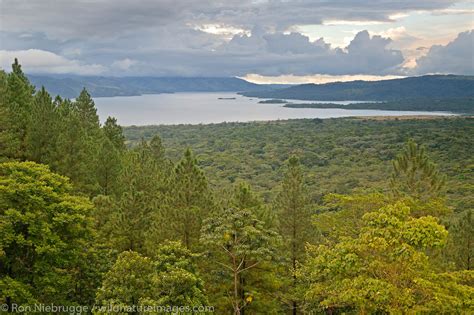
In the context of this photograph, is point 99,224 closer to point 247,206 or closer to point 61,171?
point 61,171

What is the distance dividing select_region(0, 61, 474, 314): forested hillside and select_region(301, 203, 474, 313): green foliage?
0.16ft

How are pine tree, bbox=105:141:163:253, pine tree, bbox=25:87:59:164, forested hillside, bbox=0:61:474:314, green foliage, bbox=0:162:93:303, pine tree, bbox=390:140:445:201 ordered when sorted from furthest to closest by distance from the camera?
pine tree, bbox=390:140:445:201 → pine tree, bbox=25:87:59:164 → pine tree, bbox=105:141:163:253 → green foliage, bbox=0:162:93:303 → forested hillside, bbox=0:61:474:314

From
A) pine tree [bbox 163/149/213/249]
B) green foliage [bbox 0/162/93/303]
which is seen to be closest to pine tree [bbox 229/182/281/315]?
pine tree [bbox 163/149/213/249]

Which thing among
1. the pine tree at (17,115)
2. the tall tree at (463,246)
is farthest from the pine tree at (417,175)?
the pine tree at (17,115)

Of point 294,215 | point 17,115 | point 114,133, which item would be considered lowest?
point 294,215

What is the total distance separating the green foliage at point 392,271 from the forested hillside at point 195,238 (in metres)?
0.05

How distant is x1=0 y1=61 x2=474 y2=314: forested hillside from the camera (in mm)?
13469

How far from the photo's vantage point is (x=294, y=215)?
25.2 m

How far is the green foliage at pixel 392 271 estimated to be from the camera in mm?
12656

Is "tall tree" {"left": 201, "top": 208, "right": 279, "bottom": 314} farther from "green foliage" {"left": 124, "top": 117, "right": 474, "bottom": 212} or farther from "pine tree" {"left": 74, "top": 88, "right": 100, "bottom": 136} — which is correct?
"green foliage" {"left": 124, "top": 117, "right": 474, "bottom": 212}

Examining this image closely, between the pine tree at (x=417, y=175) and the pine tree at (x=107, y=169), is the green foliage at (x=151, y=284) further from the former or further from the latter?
the pine tree at (x=417, y=175)

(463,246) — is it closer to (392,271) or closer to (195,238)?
(195,238)

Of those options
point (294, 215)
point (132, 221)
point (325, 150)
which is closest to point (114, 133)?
point (132, 221)

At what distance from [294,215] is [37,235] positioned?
44.6ft
